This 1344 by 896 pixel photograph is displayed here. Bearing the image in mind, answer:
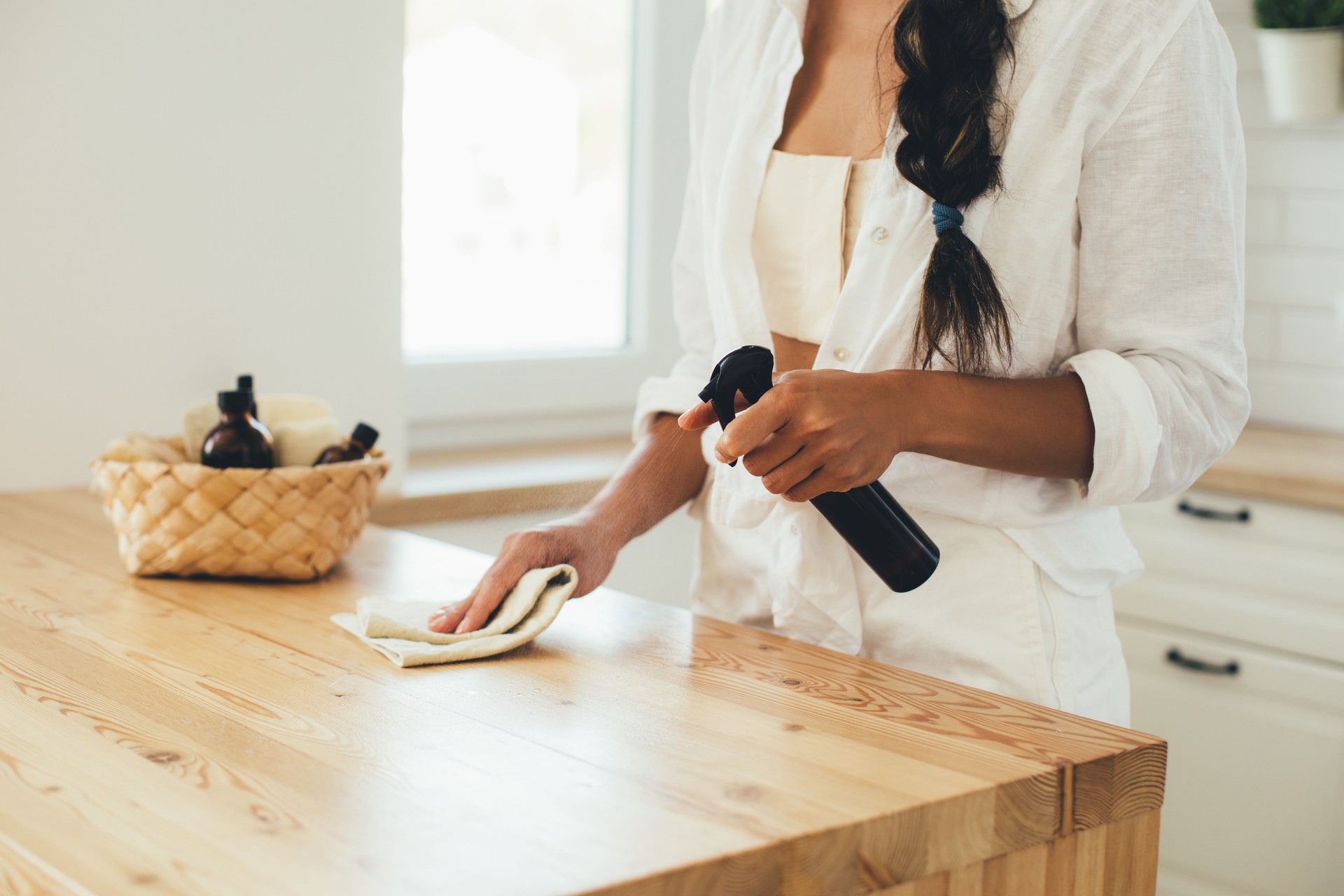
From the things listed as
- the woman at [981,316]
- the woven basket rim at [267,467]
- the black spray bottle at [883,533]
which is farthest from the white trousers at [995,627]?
the woven basket rim at [267,467]

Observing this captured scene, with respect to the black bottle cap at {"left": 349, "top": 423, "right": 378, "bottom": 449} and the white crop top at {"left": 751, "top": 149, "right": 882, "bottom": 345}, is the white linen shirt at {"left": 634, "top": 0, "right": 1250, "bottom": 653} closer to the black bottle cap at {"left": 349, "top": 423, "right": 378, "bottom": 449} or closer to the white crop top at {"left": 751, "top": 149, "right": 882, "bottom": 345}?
the white crop top at {"left": 751, "top": 149, "right": 882, "bottom": 345}

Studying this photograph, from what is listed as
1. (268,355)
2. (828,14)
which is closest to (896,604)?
(828,14)

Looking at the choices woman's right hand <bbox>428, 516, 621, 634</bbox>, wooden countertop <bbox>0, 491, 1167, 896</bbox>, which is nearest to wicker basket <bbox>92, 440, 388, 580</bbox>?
wooden countertop <bbox>0, 491, 1167, 896</bbox>

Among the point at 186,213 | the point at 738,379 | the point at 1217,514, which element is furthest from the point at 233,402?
the point at 1217,514

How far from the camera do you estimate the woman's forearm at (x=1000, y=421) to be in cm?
91

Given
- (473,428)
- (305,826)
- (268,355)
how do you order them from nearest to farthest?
1. (305,826)
2. (268,355)
3. (473,428)

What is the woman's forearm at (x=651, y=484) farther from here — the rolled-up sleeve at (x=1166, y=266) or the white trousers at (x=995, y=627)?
the rolled-up sleeve at (x=1166, y=266)

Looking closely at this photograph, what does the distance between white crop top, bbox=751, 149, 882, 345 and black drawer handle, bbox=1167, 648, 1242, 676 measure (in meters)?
1.17

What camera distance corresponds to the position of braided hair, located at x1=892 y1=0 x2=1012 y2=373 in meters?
0.94

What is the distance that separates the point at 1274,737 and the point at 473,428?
1.30 metres

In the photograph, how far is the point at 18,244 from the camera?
4.83ft

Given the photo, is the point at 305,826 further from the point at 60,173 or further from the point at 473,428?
the point at 473,428

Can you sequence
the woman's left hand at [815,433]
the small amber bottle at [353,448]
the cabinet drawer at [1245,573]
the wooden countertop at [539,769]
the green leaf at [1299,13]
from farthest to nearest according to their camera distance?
the green leaf at [1299,13]
the cabinet drawer at [1245,573]
the small amber bottle at [353,448]
the woman's left hand at [815,433]
the wooden countertop at [539,769]

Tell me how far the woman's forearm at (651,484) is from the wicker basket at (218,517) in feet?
0.84
